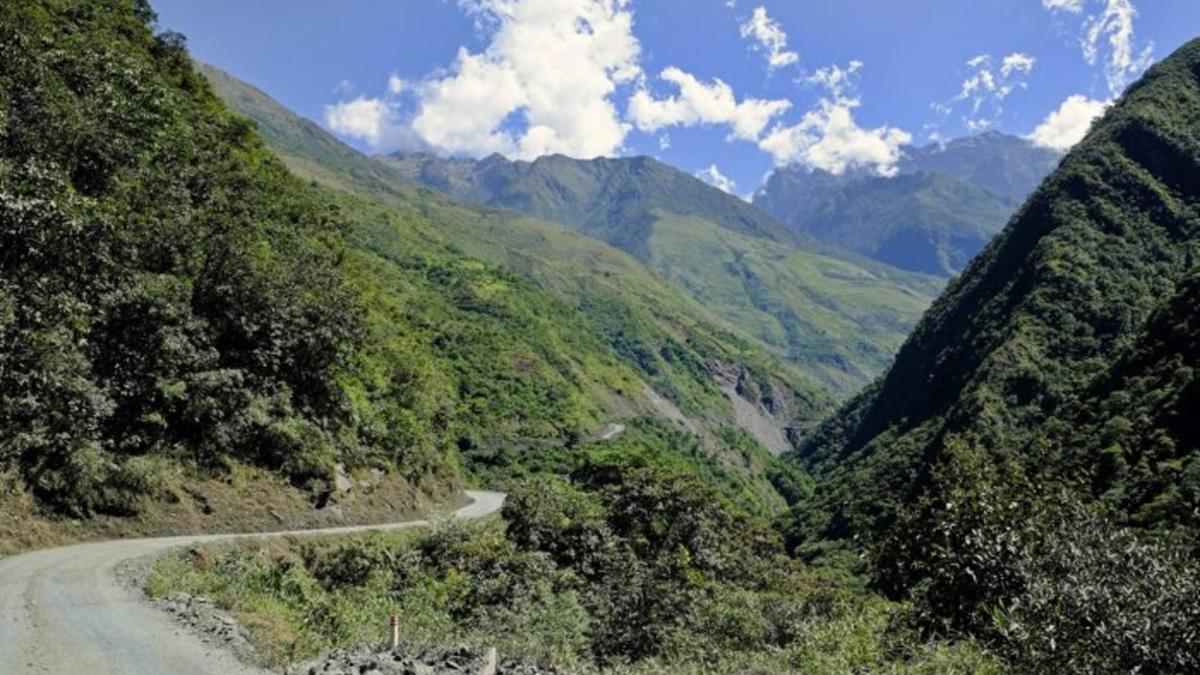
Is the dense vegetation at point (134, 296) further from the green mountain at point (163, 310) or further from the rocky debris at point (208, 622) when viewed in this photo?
the rocky debris at point (208, 622)

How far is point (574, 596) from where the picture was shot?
112 feet

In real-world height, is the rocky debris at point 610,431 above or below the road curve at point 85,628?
below

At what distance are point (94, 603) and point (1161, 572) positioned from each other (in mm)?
23018

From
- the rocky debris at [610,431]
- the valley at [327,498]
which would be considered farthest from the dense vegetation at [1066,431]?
the rocky debris at [610,431]

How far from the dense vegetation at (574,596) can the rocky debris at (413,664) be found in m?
0.91

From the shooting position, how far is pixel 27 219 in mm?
20500

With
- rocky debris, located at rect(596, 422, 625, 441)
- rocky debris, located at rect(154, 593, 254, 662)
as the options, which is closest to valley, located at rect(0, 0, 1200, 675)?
rocky debris, located at rect(154, 593, 254, 662)

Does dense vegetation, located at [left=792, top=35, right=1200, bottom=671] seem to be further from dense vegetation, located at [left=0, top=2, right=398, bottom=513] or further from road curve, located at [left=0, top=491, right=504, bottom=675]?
dense vegetation, located at [left=0, top=2, right=398, bottom=513]

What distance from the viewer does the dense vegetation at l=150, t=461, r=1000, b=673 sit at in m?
18.7

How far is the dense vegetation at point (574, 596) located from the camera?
1870 cm

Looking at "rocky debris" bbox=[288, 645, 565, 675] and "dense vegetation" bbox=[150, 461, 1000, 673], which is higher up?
"rocky debris" bbox=[288, 645, 565, 675]

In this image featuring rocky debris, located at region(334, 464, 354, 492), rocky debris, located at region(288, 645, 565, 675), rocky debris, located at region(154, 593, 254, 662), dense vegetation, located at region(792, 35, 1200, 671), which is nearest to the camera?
dense vegetation, located at region(792, 35, 1200, 671)

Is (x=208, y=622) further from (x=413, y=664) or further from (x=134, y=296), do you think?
(x=134, y=296)

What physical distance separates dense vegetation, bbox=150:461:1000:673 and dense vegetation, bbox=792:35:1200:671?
2.04m
